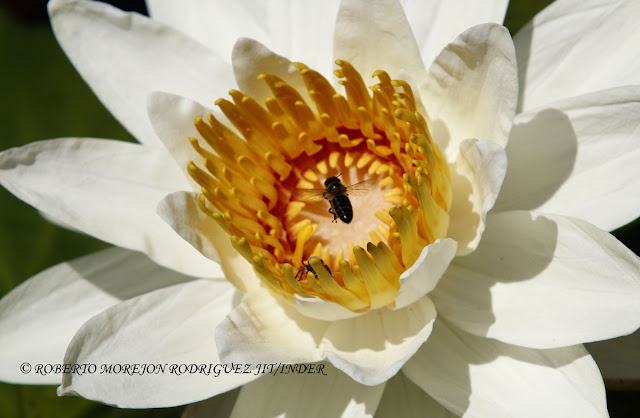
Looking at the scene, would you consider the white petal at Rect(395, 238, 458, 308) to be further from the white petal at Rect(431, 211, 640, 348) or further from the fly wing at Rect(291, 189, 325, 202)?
the fly wing at Rect(291, 189, 325, 202)

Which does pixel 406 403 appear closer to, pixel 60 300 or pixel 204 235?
pixel 204 235

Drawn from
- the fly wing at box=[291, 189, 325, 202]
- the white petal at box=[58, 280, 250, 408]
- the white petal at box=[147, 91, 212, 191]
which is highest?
the white petal at box=[147, 91, 212, 191]

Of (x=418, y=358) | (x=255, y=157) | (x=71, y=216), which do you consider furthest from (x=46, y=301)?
(x=418, y=358)

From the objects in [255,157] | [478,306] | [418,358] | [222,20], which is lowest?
[418,358]

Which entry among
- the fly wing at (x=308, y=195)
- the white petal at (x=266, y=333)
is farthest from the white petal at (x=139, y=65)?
the white petal at (x=266, y=333)

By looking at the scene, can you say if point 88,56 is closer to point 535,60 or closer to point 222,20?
point 222,20

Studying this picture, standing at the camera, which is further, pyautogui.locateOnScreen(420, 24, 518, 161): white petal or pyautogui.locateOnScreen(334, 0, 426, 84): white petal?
pyautogui.locateOnScreen(334, 0, 426, 84): white petal

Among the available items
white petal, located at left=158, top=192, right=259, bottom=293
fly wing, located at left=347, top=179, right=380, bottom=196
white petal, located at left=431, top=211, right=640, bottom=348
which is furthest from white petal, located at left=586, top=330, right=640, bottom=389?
white petal, located at left=158, top=192, right=259, bottom=293
